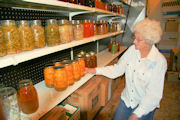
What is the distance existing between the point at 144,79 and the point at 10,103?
1170 mm

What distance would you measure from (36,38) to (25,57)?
0.70 ft

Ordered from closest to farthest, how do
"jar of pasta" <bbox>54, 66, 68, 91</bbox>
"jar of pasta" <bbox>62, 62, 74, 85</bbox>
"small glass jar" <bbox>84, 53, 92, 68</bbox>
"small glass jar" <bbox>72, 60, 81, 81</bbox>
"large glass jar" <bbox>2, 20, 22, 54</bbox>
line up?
"large glass jar" <bbox>2, 20, 22, 54</bbox> → "jar of pasta" <bbox>54, 66, 68, 91</bbox> → "jar of pasta" <bbox>62, 62, 74, 85</bbox> → "small glass jar" <bbox>72, 60, 81, 81</bbox> → "small glass jar" <bbox>84, 53, 92, 68</bbox>

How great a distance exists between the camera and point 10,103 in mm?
854

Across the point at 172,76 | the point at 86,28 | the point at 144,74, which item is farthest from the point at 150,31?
the point at 172,76

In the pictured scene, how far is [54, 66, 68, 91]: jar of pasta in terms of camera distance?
116 cm

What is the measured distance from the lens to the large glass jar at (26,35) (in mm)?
871

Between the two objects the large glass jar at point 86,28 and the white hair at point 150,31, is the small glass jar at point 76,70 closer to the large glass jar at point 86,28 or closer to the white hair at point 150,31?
the large glass jar at point 86,28

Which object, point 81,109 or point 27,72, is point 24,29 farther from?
point 81,109

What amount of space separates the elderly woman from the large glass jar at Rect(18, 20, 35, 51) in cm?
100

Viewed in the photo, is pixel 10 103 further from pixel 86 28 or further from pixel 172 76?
pixel 172 76

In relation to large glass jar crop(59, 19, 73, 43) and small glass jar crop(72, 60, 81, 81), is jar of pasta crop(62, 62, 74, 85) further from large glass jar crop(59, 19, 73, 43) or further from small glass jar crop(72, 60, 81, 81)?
large glass jar crop(59, 19, 73, 43)

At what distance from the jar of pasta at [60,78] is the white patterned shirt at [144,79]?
719 millimetres

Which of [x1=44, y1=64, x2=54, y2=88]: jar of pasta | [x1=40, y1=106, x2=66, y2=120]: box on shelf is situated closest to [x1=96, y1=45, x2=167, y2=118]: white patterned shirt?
[x1=40, y1=106, x2=66, y2=120]: box on shelf

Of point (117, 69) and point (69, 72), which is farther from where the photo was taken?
point (117, 69)
